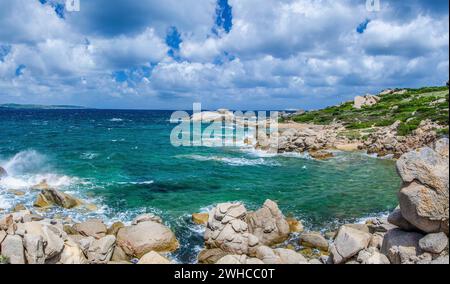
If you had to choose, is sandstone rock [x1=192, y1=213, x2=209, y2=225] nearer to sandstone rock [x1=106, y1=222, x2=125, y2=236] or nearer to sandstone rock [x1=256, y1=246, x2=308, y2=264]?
sandstone rock [x1=106, y1=222, x2=125, y2=236]

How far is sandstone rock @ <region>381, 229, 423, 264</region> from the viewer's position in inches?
498

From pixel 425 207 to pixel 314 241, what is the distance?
8.47 metres

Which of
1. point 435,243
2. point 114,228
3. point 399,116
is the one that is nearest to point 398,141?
point 399,116

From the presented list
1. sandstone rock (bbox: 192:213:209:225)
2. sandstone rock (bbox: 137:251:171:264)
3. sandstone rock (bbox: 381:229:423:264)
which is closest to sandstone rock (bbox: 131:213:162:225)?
sandstone rock (bbox: 192:213:209:225)

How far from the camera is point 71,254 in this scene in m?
16.3

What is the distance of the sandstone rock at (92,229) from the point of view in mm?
20609

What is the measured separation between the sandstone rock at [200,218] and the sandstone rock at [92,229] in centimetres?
566

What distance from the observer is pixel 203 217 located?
78.7 feet

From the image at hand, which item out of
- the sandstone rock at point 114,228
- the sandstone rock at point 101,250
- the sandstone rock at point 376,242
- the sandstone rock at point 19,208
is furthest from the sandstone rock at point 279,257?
the sandstone rock at point 19,208

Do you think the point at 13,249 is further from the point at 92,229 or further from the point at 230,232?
the point at 230,232

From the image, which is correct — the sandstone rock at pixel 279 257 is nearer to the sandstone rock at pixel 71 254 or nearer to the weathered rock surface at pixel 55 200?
the sandstone rock at pixel 71 254
